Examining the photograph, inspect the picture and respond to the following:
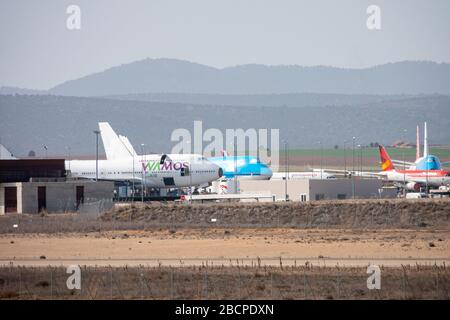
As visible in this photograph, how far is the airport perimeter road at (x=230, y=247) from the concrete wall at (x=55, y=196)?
74.2 feet

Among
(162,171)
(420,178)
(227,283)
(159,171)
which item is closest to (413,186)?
(420,178)

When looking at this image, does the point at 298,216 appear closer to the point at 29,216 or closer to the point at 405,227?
the point at 405,227

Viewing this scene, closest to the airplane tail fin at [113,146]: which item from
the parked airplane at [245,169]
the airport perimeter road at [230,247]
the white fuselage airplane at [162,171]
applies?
the parked airplane at [245,169]

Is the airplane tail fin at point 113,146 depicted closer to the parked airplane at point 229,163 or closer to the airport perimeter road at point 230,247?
the parked airplane at point 229,163

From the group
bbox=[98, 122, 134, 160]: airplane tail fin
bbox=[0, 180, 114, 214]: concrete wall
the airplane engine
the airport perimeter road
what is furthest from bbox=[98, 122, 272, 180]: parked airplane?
the airport perimeter road

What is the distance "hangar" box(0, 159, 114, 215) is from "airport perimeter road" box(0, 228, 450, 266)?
22.0 meters

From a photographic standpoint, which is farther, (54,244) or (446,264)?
(54,244)

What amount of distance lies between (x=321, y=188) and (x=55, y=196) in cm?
2646

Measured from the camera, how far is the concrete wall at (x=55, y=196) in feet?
290

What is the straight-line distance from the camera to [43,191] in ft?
295
